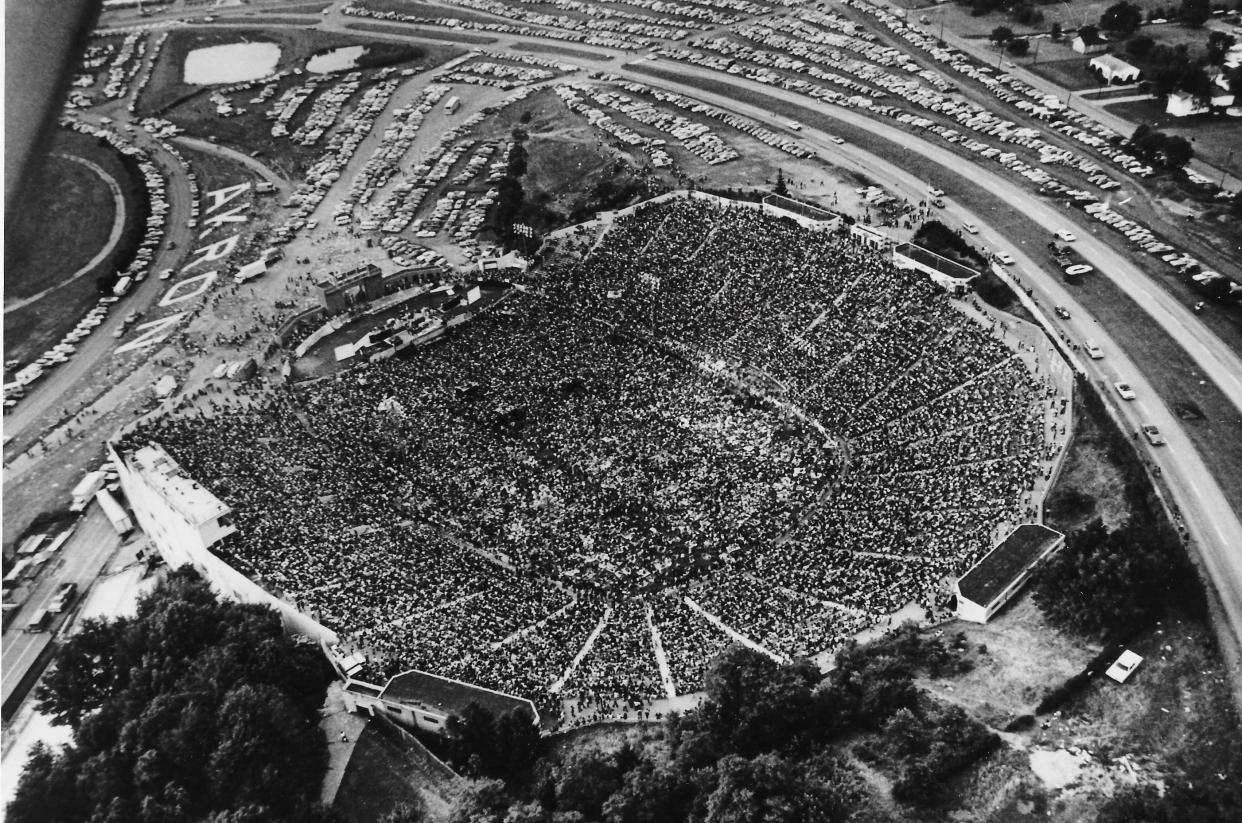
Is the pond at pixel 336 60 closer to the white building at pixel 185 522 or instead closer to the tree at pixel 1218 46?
the white building at pixel 185 522

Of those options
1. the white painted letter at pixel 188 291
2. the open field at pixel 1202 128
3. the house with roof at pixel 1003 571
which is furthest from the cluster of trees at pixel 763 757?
the open field at pixel 1202 128

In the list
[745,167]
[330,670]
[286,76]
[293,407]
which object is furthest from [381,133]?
[330,670]

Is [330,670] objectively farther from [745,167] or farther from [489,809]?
[745,167]

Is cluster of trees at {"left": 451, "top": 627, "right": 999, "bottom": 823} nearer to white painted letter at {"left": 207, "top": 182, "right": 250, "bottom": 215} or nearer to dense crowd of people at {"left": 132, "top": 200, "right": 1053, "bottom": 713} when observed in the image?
dense crowd of people at {"left": 132, "top": 200, "right": 1053, "bottom": 713}

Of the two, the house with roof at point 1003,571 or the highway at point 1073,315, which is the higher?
the highway at point 1073,315

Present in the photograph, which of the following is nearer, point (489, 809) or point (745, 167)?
point (489, 809)

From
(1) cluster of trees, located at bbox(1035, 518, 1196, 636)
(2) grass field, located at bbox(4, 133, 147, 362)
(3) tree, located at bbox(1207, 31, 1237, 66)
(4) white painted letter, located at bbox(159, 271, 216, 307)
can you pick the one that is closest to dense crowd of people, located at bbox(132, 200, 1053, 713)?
(1) cluster of trees, located at bbox(1035, 518, 1196, 636)
